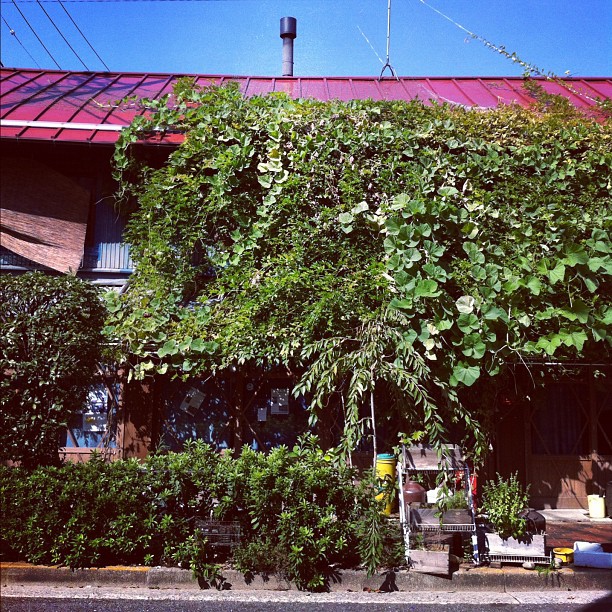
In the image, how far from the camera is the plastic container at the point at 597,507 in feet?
33.1

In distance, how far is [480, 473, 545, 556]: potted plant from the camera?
6.78 m

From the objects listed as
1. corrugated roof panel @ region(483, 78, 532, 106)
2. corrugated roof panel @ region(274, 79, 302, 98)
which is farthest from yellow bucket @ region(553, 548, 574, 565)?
corrugated roof panel @ region(274, 79, 302, 98)

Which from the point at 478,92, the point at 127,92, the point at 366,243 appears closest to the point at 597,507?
the point at 366,243

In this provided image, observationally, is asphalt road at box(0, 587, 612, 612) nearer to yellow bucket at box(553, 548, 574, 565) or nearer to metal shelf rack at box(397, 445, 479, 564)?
yellow bucket at box(553, 548, 574, 565)

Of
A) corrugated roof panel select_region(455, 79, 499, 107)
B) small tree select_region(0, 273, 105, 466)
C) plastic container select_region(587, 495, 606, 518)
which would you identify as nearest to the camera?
small tree select_region(0, 273, 105, 466)

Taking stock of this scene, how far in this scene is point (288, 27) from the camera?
15.4 m

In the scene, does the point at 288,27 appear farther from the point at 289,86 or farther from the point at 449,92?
the point at 449,92

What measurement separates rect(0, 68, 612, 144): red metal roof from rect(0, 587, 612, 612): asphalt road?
20.9ft

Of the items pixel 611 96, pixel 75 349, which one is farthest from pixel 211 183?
pixel 611 96

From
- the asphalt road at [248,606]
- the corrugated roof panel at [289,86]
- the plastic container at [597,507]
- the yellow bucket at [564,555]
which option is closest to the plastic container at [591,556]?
the yellow bucket at [564,555]

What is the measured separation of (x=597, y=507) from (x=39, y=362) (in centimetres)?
831

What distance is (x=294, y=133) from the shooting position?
30.8 feet

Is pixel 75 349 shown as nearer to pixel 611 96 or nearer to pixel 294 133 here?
pixel 294 133

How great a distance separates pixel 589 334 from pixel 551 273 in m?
1.07
